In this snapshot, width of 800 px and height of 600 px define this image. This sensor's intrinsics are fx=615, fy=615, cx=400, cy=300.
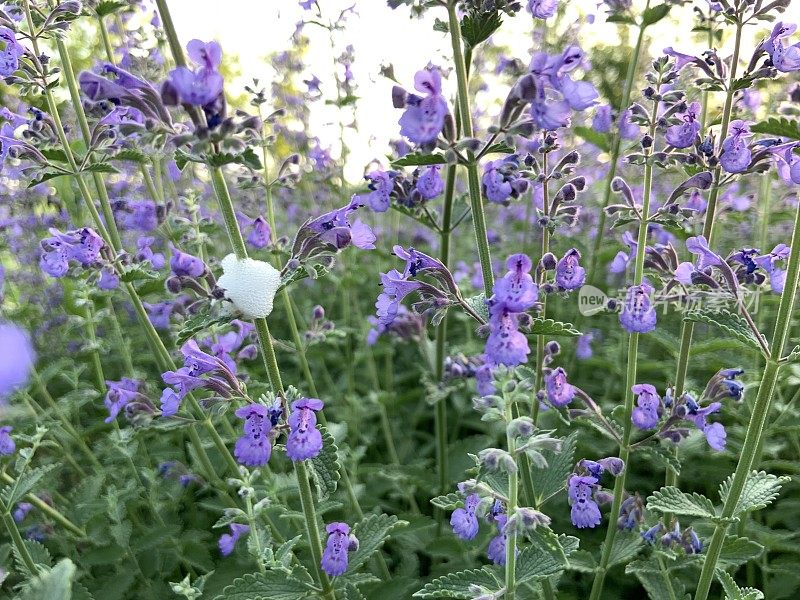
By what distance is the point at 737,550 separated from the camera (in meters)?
2.58

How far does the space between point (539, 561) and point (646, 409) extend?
78 cm

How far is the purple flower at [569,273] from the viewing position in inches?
97.4

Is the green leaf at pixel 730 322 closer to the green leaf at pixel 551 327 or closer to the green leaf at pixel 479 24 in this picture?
the green leaf at pixel 551 327

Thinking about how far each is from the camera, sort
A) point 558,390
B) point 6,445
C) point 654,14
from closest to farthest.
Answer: point 558,390
point 6,445
point 654,14

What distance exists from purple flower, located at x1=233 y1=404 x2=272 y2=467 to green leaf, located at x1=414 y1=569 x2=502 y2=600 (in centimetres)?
71

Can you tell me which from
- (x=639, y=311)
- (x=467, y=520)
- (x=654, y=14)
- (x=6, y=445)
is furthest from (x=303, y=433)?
(x=654, y=14)

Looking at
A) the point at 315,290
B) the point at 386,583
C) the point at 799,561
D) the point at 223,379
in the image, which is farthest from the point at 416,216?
the point at 315,290

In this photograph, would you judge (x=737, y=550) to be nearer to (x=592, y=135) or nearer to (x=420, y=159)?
(x=420, y=159)

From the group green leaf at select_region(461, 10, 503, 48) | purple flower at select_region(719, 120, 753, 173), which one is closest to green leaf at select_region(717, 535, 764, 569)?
purple flower at select_region(719, 120, 753, 173)

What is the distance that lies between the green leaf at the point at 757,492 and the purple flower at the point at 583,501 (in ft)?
1.61

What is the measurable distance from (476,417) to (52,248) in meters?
3.39

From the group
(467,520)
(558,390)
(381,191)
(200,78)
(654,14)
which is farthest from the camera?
(654,14)

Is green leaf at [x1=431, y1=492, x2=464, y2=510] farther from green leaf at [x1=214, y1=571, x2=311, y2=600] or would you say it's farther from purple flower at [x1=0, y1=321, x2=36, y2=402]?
purple flower at [x1=0, y1=321, x2=36, y2=402]

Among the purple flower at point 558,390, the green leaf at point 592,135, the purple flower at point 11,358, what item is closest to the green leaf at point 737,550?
the purple flower at point 558,390
